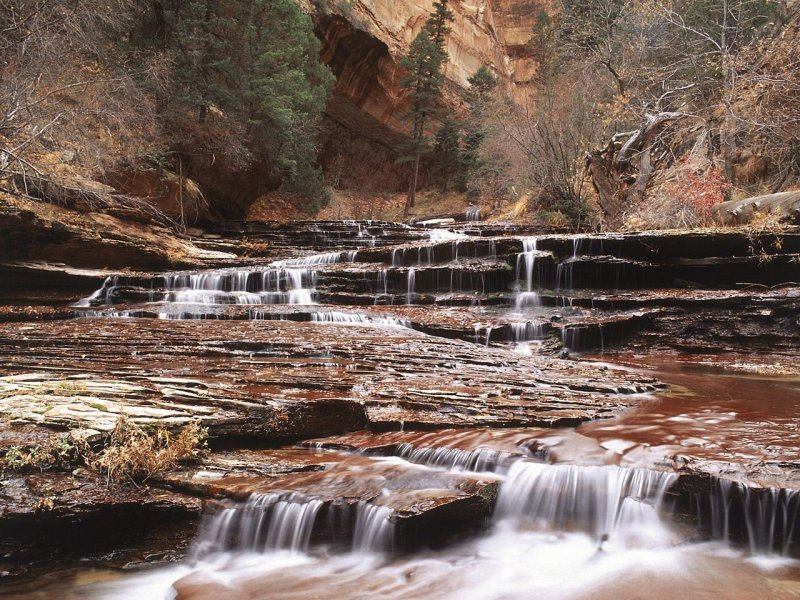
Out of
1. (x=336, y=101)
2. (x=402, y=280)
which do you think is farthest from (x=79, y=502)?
(x=336, y=101)

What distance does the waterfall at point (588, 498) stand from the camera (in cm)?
390

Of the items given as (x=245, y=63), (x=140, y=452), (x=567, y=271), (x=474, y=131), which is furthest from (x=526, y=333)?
(x=474, y=131)

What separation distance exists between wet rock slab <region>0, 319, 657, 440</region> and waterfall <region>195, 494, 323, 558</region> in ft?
2.79

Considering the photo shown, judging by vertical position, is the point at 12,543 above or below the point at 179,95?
below

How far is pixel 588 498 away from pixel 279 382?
3356mm

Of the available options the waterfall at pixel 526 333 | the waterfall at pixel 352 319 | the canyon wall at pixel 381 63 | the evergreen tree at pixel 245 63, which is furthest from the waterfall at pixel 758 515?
the canyon wall at pixel 381 63

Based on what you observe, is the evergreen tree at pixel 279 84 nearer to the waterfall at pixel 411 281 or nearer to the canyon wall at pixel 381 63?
the canyon wall at pixel 381 63

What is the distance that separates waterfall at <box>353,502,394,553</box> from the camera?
146 inches

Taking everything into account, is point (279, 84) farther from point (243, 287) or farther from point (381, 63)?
point (381, 63)

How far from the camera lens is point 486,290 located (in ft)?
40.6

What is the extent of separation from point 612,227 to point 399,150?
809 inches

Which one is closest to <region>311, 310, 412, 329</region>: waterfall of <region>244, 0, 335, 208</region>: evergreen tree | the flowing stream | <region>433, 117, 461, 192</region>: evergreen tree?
the flowing stream

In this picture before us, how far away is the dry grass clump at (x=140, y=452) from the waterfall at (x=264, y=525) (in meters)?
0.60

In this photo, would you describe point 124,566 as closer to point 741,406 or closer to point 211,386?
point 211,386
